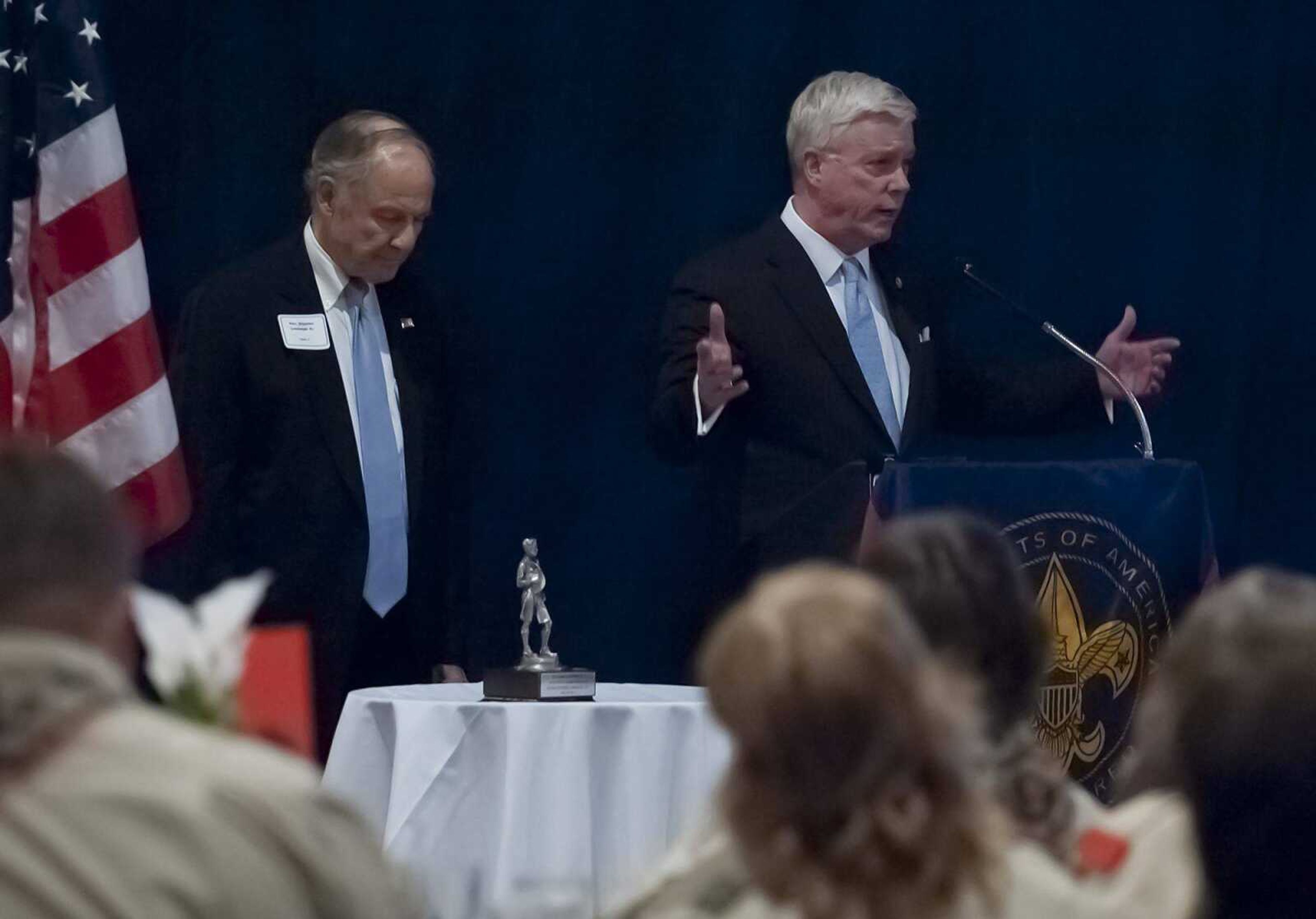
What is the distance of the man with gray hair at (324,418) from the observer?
15.7ft

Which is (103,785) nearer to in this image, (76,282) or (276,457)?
(276,457)

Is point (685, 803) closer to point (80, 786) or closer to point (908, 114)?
point (908, 114)

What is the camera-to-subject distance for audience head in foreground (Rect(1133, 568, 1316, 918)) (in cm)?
186

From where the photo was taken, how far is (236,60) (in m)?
5.45

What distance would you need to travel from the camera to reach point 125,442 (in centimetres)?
480

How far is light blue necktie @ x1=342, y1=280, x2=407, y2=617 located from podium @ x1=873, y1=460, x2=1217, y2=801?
3.68ft

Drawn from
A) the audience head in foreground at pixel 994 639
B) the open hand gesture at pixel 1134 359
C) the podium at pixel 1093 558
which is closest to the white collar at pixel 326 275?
the podium at pixel 1093 558

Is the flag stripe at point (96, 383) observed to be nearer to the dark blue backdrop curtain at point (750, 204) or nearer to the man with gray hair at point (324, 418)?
the man with gray hair at point (324, 418)

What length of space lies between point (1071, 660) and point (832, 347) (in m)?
1.08

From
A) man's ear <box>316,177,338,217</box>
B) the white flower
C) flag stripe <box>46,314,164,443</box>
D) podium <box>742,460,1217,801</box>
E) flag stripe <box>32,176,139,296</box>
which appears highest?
man's ear <box>316,177,338,217</box>

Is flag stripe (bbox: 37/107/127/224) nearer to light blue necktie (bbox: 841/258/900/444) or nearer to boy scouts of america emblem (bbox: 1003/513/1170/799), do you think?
light blue necktie (bbox: 841/258/900/444)

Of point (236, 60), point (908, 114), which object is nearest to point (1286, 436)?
point (908, 114)

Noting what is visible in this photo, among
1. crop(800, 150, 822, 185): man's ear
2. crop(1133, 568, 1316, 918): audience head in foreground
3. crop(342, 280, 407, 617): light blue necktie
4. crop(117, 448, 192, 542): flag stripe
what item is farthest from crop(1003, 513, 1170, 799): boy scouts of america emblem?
crop(1133, 568, 1316, 918): audience head in foreground

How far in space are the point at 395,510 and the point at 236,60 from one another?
1.26 metres
